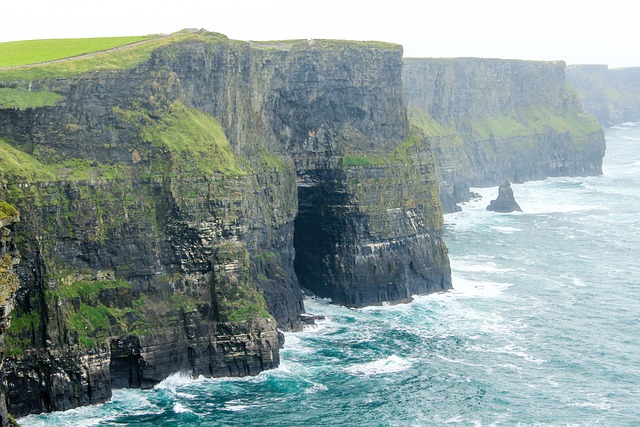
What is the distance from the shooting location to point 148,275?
245 ft

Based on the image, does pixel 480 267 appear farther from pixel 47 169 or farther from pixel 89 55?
pixel 47 169

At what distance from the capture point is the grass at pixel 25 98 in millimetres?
71875

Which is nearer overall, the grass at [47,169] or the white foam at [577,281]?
the grass at [47,169]

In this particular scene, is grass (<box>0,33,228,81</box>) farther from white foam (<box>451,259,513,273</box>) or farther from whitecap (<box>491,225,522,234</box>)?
whitecap (<box>491,225,522,234</box>)

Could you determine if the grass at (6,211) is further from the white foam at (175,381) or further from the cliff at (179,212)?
the white foam at (175,381)

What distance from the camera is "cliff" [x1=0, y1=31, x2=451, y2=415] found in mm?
68938

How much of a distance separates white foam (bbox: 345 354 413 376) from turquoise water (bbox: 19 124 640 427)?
157 millimetres

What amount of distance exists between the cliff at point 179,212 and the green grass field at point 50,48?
3.77m

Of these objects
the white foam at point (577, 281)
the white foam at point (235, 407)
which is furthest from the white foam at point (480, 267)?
the white foam at point (235, 407)

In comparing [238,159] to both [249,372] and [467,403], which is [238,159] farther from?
[467,403]

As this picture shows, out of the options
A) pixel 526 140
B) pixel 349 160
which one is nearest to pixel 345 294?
pixel 349 160

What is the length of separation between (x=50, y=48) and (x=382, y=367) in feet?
125

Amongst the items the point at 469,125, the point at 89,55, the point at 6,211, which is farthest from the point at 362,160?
the point at 469,125

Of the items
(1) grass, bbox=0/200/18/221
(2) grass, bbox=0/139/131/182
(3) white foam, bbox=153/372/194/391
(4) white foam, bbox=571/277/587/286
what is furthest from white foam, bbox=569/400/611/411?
(1) grass, bbox=0/200/18/221
